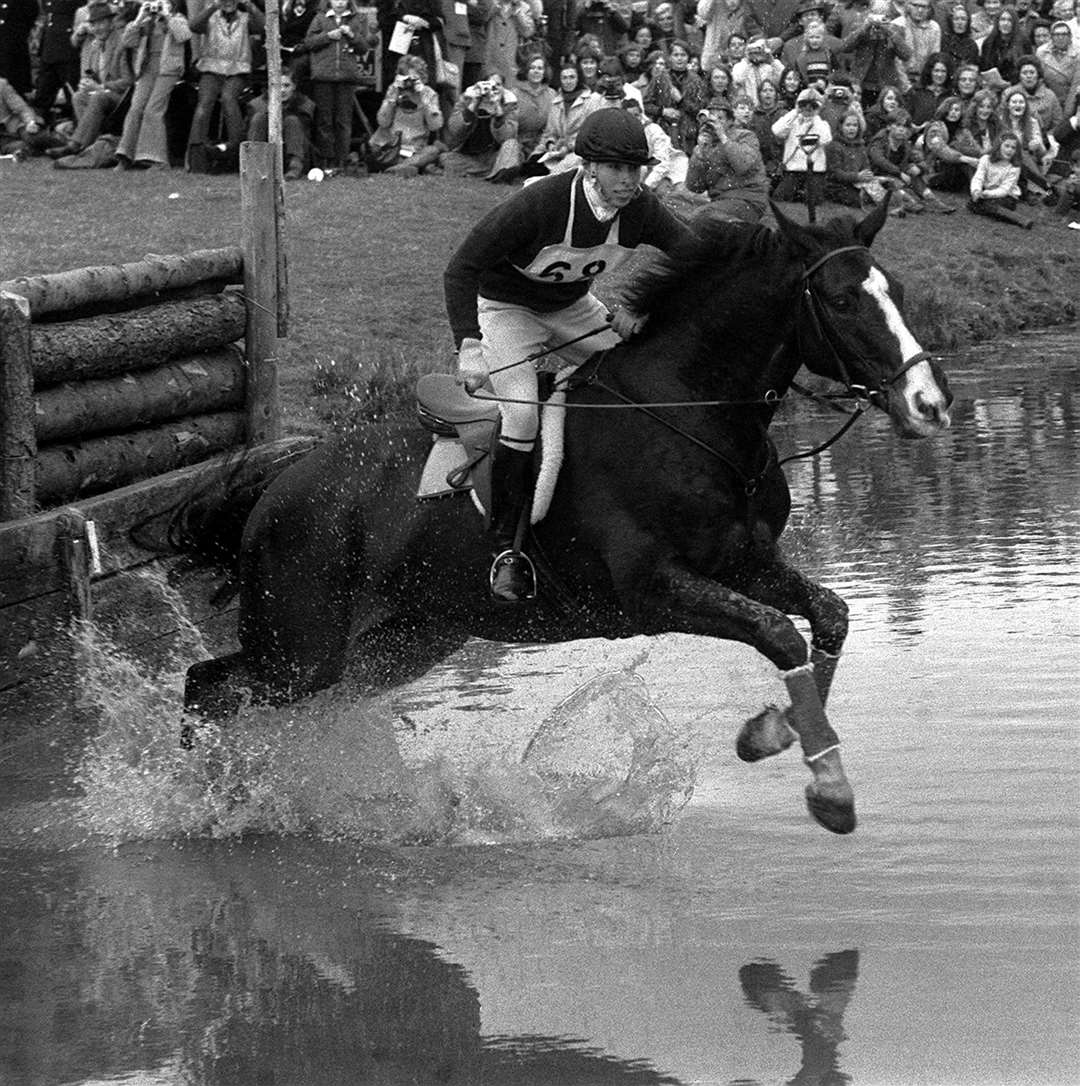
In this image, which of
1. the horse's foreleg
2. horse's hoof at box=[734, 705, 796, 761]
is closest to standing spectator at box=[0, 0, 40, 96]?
the horse's foreleg

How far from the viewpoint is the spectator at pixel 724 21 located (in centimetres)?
2189

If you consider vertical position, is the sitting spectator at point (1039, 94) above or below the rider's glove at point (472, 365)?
below

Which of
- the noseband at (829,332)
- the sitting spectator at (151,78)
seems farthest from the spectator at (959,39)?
the noseband at (829,332)

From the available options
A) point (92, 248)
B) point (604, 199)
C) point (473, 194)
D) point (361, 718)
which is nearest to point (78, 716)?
point (361, 718)

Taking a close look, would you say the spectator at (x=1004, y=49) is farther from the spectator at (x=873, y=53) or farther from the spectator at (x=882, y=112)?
the spectator at (x=882, y=112)

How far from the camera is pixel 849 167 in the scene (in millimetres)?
20281

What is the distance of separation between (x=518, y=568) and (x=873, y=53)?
16552 millimetres

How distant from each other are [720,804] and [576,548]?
987 millimetres

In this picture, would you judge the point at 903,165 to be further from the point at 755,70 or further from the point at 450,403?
the point at 450,403

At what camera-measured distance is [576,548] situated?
22.0 ft

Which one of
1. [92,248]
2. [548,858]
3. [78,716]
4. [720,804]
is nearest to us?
[548,858]

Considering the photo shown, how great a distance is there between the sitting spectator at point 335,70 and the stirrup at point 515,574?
13.4 meters

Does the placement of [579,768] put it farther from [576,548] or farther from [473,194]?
[473,194]

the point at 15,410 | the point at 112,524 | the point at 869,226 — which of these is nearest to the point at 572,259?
the point at 869,226
